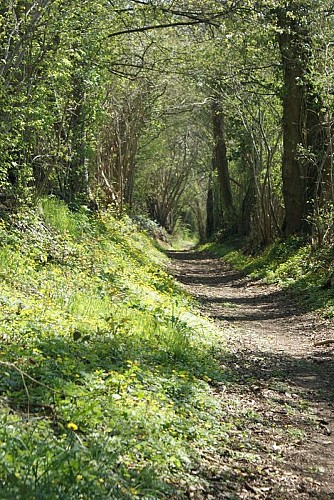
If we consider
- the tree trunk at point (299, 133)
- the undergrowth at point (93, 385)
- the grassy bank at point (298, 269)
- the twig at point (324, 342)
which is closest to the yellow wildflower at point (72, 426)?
the undergrowth at point (93, 385)

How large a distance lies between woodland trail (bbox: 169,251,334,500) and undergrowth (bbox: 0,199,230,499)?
31cm

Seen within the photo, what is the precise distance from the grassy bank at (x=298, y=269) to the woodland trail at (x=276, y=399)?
412 millimetres

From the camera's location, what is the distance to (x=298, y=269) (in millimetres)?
16844

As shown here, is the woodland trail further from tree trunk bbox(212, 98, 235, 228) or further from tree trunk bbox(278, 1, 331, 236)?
tree trunk bbox(212, 98, 235, 228)

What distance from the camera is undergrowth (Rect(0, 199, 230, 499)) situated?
4062 millimetres

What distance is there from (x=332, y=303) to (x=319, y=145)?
6605 millimetres

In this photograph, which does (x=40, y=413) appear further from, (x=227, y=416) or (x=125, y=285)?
(x=125, y=285)

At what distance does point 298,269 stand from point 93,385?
12.0 m

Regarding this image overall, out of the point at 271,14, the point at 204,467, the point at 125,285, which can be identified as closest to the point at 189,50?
the point at 271,14

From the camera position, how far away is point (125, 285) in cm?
1153

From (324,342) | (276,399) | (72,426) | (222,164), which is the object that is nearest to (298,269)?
(324,342)

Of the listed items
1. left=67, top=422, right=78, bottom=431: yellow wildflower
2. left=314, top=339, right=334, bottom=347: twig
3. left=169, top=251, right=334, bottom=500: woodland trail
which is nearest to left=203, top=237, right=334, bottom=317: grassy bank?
left=169, top=251, right=334, bottom=500: woodland trail

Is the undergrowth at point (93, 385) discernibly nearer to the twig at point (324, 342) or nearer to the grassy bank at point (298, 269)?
the twig at point (324, 342)

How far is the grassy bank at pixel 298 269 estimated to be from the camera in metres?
13.4
